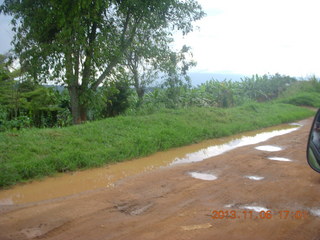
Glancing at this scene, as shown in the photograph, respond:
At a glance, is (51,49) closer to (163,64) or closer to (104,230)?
(163,64)

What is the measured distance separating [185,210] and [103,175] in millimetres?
2570

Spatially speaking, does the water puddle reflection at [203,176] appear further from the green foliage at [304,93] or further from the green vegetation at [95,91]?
→ the green foliage at [304,93]

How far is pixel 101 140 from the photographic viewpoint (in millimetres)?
8383

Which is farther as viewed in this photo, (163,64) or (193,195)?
(163,64)

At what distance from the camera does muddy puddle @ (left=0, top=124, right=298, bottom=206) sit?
5.41 metres

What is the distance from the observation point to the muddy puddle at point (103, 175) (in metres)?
5.41

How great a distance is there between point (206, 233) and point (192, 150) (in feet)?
18.2

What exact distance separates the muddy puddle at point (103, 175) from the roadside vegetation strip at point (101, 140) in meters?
0.26

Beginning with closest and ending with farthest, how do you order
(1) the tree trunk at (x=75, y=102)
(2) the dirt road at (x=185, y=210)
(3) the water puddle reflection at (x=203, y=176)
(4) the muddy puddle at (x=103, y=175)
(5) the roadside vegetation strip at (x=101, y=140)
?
1. (2) the dirt road at (x=185, y=210)
2. (4) the muddy puddle at (x=103, y=175)
3. (3) the water puddle reflection at (x=203, y=176)
4. (5) the roadside vegetation strip at (x=101, y=140)
5. (1) the tree trunk at (x=75, y=102)

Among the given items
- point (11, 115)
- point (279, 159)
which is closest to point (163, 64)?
point (11, 115)

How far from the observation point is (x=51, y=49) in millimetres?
10016

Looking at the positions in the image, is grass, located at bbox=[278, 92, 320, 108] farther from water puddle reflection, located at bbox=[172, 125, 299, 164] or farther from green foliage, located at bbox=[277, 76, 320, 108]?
water puddle reflection, located at bbox=[172, 125, 299, 164]

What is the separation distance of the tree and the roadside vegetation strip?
6.29ft

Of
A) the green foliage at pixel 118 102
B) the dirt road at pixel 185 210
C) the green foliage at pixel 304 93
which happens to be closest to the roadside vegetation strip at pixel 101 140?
the dirt road at pixel 185 210
